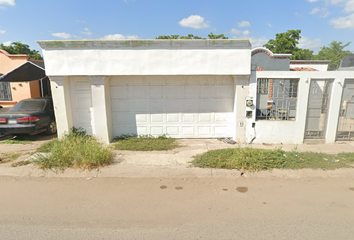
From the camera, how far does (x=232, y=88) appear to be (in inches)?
282

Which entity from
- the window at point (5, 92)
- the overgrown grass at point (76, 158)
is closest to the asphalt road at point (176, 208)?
the overgrown grass at point (76, 158)

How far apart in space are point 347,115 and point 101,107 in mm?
8036

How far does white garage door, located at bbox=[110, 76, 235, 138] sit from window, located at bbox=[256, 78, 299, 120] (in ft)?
3.10

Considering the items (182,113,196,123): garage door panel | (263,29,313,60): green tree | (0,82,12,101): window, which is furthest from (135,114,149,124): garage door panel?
(263,29,313,60): green tree

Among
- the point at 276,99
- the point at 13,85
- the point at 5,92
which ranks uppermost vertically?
the point at 13,85

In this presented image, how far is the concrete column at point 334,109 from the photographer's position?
6613 mm

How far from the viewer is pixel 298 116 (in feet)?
22.3

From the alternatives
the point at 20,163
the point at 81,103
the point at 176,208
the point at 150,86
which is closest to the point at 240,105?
the point at 150,86

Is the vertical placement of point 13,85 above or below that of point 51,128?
above

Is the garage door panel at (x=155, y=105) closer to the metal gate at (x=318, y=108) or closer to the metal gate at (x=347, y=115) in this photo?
the metal gate at (x=318, y=108)

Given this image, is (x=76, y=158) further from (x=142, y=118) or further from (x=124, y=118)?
(x=142, y=118)

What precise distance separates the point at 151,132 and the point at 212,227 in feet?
15.8

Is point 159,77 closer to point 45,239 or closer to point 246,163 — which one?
point 246,163

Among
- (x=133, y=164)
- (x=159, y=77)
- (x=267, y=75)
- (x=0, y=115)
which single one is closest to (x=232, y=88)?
(x=267, y=75)
